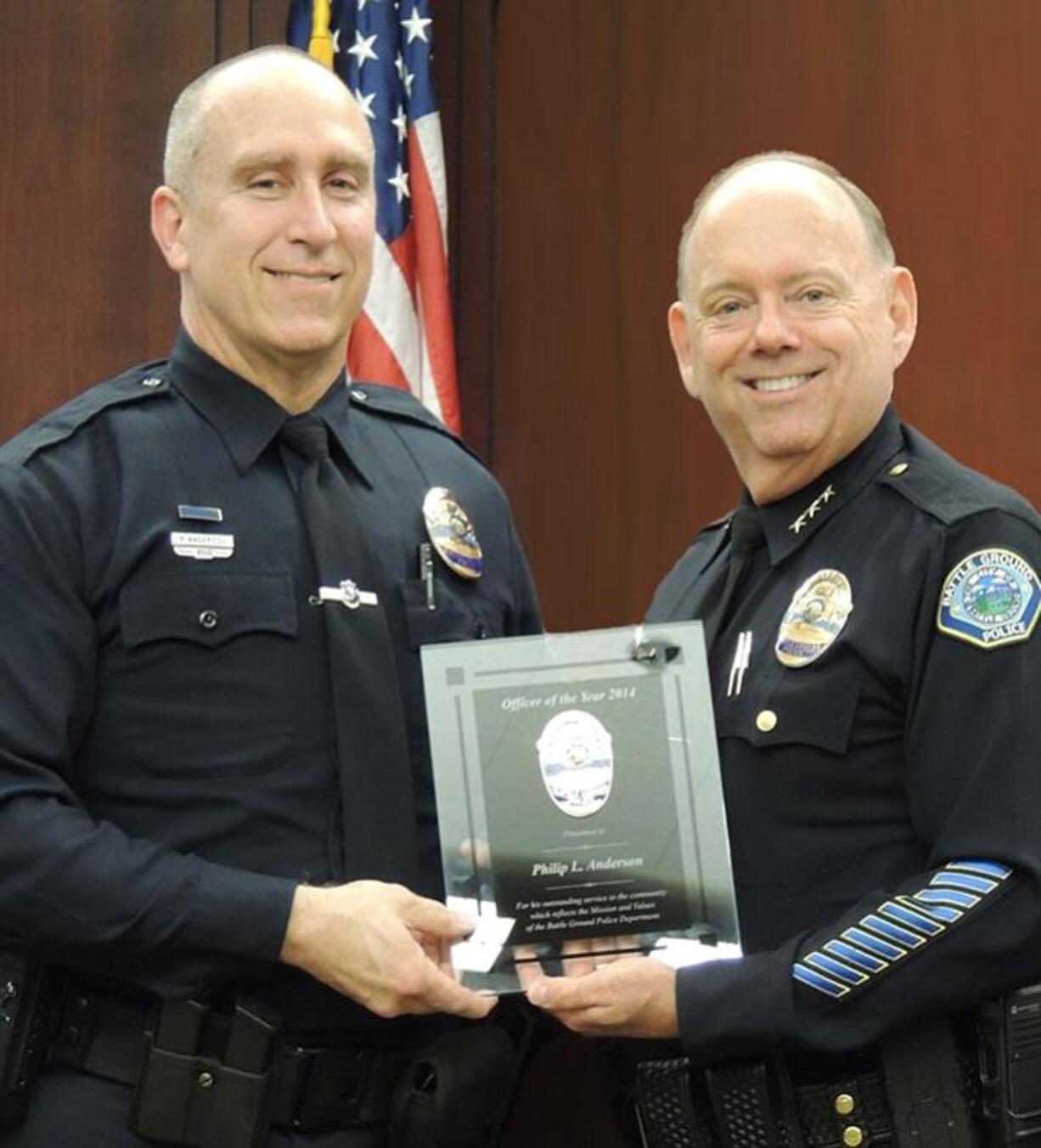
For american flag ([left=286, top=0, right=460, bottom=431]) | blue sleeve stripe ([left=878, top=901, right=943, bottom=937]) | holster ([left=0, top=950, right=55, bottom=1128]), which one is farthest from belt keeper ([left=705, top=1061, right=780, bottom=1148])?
american flag ([left=286, top=0, right=460, bottom=431])

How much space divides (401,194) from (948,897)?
2.25m

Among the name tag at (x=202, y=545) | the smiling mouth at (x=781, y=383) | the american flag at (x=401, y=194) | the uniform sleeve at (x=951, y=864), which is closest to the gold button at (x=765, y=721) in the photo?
the uniform sleeve at (x=951, y=864)

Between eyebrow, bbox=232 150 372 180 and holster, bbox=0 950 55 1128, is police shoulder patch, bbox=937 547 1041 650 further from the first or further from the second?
holster, bbox=0 950 55 1128

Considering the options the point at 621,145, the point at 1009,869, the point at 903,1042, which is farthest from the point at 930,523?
the point at 621,145

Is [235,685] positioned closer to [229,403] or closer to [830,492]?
[229,403]

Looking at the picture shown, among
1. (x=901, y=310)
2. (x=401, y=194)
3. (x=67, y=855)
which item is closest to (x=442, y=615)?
(x=67, y=855)

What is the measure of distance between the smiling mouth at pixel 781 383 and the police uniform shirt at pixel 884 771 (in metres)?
0.12

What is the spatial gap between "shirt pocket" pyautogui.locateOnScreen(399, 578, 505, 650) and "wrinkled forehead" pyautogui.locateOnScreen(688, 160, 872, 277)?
48 centimetres

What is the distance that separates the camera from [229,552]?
2393mm

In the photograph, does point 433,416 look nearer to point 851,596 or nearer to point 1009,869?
point 851,596

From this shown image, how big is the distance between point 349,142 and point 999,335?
1285 millimetres

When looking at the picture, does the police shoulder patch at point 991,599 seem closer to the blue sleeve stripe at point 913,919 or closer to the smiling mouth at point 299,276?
the blue sleeve stripe at point 913,919

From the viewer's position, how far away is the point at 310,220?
97.6 inches

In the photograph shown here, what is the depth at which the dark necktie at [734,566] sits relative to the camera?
243cm
